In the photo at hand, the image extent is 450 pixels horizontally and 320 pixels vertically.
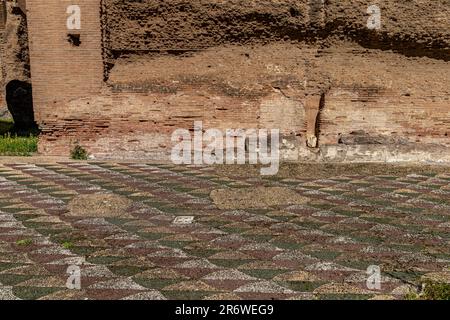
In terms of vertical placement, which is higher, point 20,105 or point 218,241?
point 20,105

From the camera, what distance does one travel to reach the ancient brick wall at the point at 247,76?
26.7 ft

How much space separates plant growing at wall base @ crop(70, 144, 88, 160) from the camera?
8383mm

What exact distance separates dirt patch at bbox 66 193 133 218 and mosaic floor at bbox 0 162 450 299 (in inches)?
3.9

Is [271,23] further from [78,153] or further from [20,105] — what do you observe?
[20,105]

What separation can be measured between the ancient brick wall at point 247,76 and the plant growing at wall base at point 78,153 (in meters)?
0.15

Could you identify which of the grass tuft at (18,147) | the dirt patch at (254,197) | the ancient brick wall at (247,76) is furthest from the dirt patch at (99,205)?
the grass tuft at (18,147)

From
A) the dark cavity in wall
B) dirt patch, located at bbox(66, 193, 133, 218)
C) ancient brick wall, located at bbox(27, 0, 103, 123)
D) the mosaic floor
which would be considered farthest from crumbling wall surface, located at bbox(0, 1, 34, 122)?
dirt patch, located at bbox(66, 193, 133, 218)

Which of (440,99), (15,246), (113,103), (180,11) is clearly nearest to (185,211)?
(15,246)

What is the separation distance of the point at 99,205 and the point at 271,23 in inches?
195

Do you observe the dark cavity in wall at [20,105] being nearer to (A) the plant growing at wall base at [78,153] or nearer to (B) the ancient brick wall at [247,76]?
(B) the ancient brick wall at [247,76]

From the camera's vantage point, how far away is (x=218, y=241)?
406cm

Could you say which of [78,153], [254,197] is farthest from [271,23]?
[78,153]

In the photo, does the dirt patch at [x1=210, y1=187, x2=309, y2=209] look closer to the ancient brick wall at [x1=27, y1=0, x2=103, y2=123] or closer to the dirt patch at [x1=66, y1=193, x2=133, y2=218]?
the dirt patch at [x1=66, y1=193, x2=133, y2=218]
